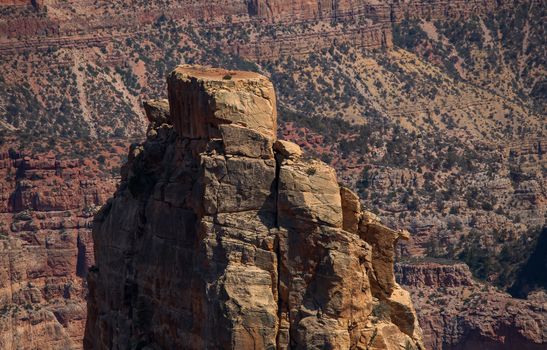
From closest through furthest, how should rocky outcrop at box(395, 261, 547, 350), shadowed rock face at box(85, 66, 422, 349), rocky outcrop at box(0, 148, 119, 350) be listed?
shadowed rock face at box(85, 66, 422, 349), rocky outcrop at box(395, 261, 547, 350), rocky outcrop at box(0, 148, 119, 350)

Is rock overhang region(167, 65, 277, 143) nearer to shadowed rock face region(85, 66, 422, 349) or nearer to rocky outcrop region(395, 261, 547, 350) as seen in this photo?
shadowed rock face region(85, 66, 422, 349)

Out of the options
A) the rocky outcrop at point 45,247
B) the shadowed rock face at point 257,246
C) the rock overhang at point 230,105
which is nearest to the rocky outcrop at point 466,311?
the rocky outcrop at point 45,247

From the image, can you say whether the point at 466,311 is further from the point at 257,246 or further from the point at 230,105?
the point at 257,246

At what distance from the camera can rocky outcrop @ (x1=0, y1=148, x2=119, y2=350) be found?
146625 millimetres

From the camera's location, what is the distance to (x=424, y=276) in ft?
488

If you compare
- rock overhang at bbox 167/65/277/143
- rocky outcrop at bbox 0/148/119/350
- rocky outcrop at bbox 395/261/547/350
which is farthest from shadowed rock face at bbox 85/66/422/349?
rocky outcrop at bbox 0/148/119/350

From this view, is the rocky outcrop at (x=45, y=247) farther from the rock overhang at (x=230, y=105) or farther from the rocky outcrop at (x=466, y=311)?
the rock overhang at (x=230, y=105)

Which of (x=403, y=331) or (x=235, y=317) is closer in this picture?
(x=235, y=317)

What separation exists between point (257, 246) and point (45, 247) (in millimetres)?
97469

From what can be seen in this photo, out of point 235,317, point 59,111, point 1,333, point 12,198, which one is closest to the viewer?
point 235,317

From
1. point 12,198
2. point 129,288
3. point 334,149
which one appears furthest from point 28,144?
point 129,288

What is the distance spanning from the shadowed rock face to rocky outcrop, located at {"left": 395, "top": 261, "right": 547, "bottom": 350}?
77.7 metres

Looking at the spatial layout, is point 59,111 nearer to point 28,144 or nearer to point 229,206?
point 28,144

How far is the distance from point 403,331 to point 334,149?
110514 millimetres
